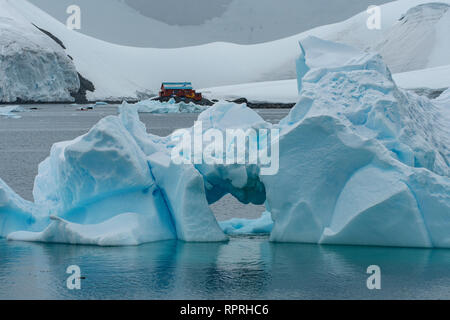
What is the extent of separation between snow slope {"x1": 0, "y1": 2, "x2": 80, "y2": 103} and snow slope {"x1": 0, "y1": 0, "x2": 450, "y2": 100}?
39.7 feet

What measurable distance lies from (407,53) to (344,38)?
23.1 m

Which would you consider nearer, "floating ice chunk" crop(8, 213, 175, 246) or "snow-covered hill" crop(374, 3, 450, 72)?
"floating ice chunk" crop(8, 213, 175, 246)

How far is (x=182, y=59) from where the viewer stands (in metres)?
103

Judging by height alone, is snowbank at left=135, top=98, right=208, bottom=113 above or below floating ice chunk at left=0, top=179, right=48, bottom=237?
above

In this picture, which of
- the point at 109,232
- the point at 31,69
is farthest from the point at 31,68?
the point at 109,232

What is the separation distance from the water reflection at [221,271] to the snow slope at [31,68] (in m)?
55.8

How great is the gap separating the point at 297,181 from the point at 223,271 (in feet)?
5.26

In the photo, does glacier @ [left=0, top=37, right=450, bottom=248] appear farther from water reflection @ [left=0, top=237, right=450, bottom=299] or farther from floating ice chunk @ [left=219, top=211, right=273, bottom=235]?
water reflection @ [left=0, top=237, right=450, bottom=299]

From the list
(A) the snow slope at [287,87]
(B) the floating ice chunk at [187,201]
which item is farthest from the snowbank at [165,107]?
(B) the floating ice chunk at [187,201]

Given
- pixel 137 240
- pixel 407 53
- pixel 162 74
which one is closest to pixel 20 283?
pixel 137 240

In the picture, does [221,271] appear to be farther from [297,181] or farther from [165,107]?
[165,107]

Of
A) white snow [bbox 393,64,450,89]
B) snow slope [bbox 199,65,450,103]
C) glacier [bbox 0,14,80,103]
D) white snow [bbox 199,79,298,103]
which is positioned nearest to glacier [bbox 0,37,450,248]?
snow slope [bbox 199,65,450,103]

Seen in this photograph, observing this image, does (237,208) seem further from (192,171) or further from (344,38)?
(344,38)

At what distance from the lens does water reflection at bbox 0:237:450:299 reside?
6074 mm
